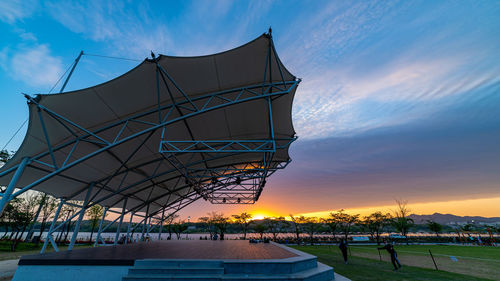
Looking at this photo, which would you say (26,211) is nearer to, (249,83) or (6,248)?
(6,248)

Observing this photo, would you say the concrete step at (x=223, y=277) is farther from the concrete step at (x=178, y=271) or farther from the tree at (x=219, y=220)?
the tree at (x=219, y=220)

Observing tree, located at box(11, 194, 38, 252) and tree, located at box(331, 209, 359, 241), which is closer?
tree, located at box(11, 194, 38, 252)

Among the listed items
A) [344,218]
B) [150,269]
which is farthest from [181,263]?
[344,218]

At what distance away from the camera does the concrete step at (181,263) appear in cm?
596

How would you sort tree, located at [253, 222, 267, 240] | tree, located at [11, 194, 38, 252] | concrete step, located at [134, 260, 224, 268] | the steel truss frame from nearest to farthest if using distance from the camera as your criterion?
concrete step, located at [134, 260, 224, 268] → the steel truss frame → tree, located at [11, 194, 38, 252] → tree, located at [253, 222, 267, 240]

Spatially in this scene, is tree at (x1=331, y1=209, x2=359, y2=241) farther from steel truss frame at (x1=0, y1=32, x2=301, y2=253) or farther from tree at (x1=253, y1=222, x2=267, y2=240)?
steel truss frame at (x1=0, y1=32, x2=301, y2=253)

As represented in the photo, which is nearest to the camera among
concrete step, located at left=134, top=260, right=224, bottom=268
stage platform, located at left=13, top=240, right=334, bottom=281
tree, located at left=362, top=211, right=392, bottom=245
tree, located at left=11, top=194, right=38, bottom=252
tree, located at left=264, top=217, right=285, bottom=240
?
stage platform, located at left=13, top=240, right=334, bottom=281

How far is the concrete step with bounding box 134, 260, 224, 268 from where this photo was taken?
5961mm

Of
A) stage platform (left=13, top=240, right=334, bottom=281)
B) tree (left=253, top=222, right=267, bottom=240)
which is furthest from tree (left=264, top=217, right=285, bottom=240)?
stage platform (left=13, top=240, right=334, bottom=281)

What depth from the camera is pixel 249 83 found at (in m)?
8.52

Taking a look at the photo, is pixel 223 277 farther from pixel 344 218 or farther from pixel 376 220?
pixel 376 220

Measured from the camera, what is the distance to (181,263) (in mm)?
6055

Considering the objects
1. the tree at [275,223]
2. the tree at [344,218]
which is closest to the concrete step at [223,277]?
the tree at [344,218]

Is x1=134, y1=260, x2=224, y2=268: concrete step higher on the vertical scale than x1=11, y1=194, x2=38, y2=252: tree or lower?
lower
